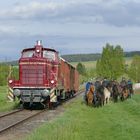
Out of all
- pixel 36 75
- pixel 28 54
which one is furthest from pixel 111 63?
pixel 36 75

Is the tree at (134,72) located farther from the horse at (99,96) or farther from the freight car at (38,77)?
the freight car at (38,77)

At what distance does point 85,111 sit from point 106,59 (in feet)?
275

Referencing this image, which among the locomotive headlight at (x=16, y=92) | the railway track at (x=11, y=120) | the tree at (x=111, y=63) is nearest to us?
the railway track at (x=11, y=120)

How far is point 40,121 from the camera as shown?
24875 millimetres

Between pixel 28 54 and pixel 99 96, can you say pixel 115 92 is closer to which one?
pixel 99 96

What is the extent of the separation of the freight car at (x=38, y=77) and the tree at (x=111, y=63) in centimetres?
7162

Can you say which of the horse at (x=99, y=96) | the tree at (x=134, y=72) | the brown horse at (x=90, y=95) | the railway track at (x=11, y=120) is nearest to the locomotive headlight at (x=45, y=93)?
the railway track at (x=11, y=120)

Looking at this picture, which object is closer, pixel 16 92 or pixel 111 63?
pixel 16 92

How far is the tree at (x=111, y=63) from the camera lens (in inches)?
4280

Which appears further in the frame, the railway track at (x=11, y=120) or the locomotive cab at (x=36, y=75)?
the locomotive cab at (x=36, y=75)

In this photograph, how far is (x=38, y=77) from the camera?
3284 cm

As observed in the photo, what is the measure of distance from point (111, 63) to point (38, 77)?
77965 mm

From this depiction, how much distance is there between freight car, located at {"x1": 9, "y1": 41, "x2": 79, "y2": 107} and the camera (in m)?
31.8

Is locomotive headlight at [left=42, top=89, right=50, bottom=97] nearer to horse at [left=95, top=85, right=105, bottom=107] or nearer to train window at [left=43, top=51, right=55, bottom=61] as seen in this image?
train window at [left=43, top=51, right=55, bottom=61]
